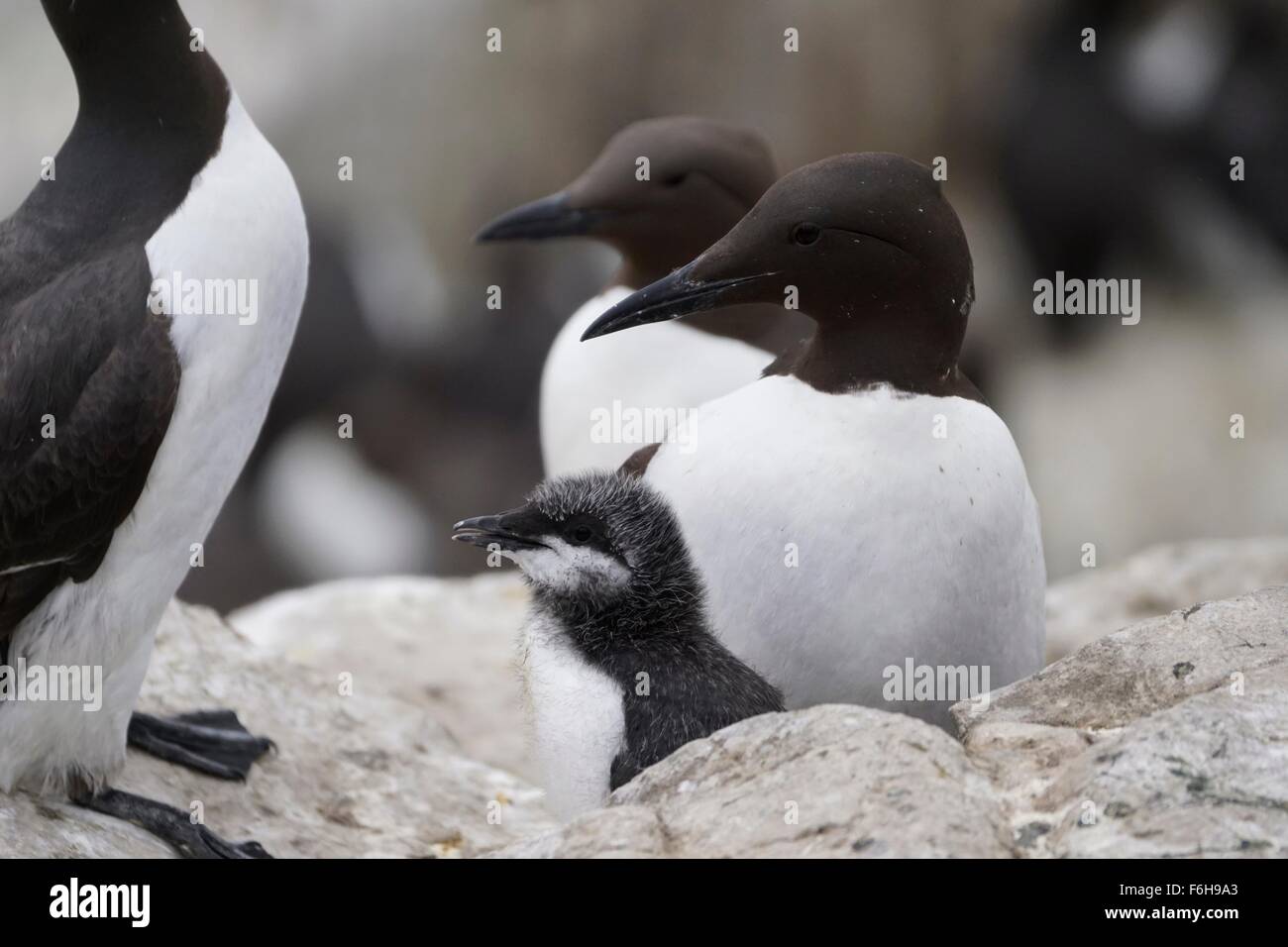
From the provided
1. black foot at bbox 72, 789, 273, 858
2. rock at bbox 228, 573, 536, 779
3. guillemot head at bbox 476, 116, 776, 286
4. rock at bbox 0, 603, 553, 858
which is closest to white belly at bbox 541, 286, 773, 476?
guillemot head at bbox 476, 116, 776, 286

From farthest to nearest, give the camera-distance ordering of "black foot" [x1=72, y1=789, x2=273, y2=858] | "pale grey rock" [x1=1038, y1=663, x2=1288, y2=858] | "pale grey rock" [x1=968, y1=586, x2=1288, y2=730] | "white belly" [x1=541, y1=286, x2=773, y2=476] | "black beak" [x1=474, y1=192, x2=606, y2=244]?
"black beak" [x1=474, y1=192, x2=606, y2=244], "white belly" [x1=541, y1=286, x2=773, y2=476], "black foot" [x1=72, y1=789, x2=273, y2=858], "pale grey rock" [x1=968, y1=586, x2=1288, y2=730], "pale grey rock" [x1=1038, y1=663, x2=1288, y2=858]

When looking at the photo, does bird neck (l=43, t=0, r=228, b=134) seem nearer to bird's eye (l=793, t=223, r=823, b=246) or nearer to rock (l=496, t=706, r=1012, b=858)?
bird's eye (l=793, t=223, r=823, b=246)

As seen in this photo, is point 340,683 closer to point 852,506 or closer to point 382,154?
point 852,506

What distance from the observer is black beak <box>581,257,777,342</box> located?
3.86 metres

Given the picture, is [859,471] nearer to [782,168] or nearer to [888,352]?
[888,352]

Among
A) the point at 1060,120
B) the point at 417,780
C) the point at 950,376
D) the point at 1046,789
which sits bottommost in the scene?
the point at 417,780

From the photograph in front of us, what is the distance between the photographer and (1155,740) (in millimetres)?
2863

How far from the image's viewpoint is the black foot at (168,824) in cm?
397

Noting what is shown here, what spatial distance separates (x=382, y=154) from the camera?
14172 mm

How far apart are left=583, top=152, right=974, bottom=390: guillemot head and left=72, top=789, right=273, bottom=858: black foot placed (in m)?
1.48

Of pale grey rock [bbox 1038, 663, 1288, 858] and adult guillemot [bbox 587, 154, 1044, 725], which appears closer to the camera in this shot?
pale grey rock [bbox 1038, 663, 1288, 858]

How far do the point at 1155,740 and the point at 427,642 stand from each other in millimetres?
4145
